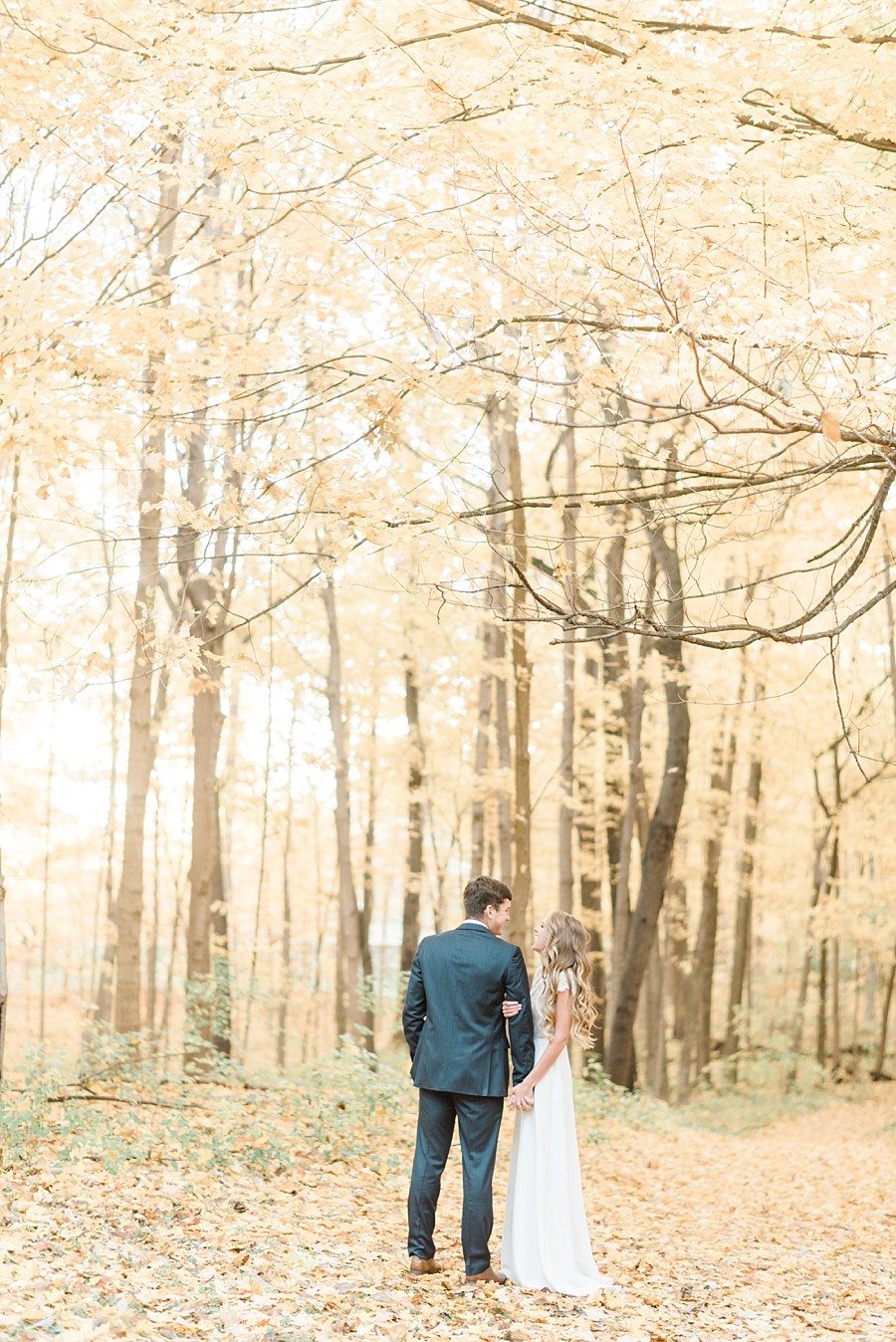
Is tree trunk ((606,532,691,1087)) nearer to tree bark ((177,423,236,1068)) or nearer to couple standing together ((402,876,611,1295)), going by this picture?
tree bark ((177,423,236,1068))

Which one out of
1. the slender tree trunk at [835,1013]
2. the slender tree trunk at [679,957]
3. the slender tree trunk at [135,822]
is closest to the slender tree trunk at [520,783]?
the slender tree trunk at [135,822]

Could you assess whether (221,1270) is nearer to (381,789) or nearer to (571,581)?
(571,581)

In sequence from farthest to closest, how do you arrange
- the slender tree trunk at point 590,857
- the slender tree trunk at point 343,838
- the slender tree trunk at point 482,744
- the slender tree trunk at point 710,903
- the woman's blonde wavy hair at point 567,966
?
the slender tree trunk at point 710,903, the slender tree trunk at point 590,857, the slender tree trunk at point 482,744, the slender tree trunk at point 343,838, the woman's blonde wavy hair at point 567,966

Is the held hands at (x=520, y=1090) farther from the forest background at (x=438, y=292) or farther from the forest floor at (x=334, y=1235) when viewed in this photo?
the forest background at (x=438, y=292)

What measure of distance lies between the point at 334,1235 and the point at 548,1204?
1311mm

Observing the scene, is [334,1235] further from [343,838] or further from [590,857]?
[590,857]

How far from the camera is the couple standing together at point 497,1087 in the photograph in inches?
205

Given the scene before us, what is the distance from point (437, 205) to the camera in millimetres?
6441

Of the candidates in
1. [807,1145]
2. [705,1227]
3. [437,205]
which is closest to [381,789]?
[807,1145]

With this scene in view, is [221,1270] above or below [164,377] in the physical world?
below

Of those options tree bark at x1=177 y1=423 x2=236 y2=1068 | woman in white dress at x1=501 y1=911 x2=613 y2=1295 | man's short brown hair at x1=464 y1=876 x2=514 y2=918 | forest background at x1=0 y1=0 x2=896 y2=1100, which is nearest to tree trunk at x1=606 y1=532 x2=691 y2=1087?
forest background at x1=0 y1=0 x2=896 y2=1100

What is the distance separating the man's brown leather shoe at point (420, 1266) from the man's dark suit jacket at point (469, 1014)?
79cm

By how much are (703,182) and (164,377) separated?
3257mm

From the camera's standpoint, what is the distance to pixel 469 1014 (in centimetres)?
525
